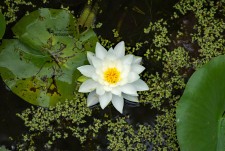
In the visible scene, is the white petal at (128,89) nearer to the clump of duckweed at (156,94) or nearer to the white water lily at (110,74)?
the white water lily at (110,74)

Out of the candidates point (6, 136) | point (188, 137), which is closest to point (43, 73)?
point (6, 136)

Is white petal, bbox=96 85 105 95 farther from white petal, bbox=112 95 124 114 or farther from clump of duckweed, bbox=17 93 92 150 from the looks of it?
clump of duckweed, bbox=17 93 92 150

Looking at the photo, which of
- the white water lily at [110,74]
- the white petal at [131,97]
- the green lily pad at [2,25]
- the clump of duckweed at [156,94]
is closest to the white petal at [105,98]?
the white water lily at [110,74]

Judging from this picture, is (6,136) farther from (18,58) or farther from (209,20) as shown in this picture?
(209,20)

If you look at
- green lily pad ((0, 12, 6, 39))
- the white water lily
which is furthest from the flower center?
green lily pad ((0, 12, 6, 39))

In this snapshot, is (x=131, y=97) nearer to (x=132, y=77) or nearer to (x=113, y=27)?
(x=132, y=77)
